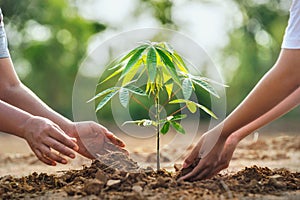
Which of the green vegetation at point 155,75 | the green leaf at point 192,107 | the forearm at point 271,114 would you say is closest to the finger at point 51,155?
the green vegetation at point 155,75

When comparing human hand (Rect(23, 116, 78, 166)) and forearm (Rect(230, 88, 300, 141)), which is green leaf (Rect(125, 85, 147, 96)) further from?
forearm (Rect(230, 88, 300, 141))

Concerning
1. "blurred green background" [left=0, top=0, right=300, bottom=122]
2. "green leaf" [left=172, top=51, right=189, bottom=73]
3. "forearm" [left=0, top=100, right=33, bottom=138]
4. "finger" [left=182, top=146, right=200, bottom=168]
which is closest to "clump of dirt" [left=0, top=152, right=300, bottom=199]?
"finger" [left=182, top=146, right=200, bottom=168]

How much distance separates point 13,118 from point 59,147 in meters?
0.30

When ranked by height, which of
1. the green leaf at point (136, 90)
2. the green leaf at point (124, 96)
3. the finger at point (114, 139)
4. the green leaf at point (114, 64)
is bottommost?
the finger at point (114, 139)

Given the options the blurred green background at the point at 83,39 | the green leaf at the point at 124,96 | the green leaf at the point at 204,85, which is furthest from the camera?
the blurred green background at the point at 83,39

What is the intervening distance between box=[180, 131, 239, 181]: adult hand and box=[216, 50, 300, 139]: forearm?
0.16 feet

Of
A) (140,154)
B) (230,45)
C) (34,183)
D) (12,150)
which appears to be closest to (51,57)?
(230,45)

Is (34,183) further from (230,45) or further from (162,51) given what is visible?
(230,45)

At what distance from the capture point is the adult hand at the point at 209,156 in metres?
2.39

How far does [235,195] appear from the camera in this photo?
2.06 metres

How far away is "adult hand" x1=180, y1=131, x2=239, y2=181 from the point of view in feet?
7.84

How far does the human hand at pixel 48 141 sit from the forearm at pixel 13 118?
72mm

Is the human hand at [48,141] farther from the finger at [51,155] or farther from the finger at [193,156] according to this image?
the finger at [193,156]

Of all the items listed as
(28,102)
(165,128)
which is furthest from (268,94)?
(28,102)
